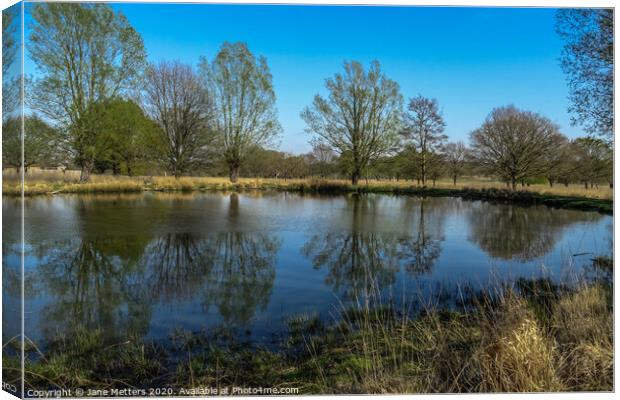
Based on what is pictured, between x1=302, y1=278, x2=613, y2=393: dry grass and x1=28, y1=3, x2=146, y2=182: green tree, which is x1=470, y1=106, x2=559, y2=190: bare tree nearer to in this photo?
x1=302, y1=278, x2=613, y2=393: dry grass

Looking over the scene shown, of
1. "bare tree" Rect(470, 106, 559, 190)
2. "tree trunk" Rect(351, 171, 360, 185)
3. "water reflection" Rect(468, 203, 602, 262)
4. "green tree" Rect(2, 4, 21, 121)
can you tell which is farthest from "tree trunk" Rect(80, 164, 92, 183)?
"water reflection" Rect(468, 203, 602, 262)

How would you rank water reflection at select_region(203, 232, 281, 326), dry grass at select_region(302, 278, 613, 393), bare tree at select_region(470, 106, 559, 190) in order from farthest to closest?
bare tree at select_region(470, 106, 559, 190), water reflection at select_region(203, 232, 281, 326), dry grass at select_region(302, 278, 613, 393)

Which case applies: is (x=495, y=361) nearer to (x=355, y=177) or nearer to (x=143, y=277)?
(x=143, y=277)

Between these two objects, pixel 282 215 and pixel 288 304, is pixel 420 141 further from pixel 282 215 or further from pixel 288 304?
pixel 288 304

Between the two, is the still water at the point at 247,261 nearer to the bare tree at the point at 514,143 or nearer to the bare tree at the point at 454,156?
the bare tree at the point at 514,143

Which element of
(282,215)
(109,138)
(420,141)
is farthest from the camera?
(282,215)

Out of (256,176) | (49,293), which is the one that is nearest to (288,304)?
(49,293)

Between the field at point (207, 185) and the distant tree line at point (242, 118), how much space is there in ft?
0.53

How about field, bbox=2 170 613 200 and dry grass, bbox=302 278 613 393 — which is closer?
dry grass, bbox=302 278 613 393

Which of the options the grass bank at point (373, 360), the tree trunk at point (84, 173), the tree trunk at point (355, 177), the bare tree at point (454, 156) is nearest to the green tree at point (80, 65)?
the tree trunk at point (84, 173)

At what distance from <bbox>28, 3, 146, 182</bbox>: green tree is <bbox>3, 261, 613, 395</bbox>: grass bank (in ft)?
7.42

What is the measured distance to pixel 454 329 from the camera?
3.26m

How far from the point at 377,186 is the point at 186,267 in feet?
16.8

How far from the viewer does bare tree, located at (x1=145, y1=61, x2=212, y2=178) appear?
6.36m
